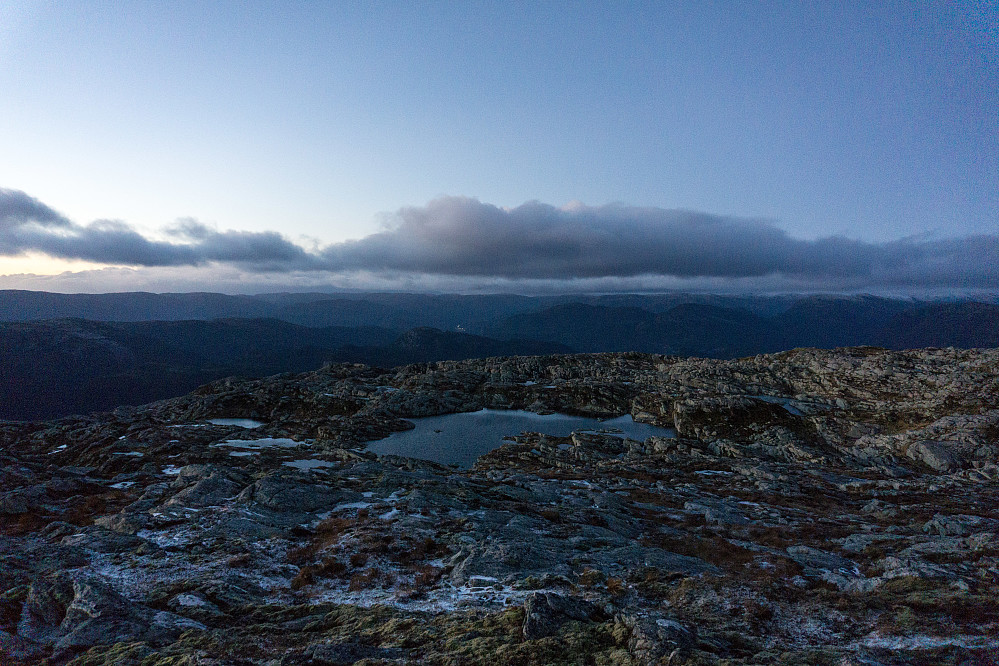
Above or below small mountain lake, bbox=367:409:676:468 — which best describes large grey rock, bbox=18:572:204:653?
above

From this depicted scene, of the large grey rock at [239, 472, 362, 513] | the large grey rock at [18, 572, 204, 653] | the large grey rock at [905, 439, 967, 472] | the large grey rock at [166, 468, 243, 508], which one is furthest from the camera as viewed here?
the large grey rock at [905, 439, 967, 472]

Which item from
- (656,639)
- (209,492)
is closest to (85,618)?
(209,492)

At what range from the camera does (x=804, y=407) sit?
119750 mm

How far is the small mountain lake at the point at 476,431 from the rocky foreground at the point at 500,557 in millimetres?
19046

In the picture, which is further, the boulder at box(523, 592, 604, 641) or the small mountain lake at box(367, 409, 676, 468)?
the small mountain lake at box(367, 409, 676, 468)

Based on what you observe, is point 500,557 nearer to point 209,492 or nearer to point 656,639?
point 656,639

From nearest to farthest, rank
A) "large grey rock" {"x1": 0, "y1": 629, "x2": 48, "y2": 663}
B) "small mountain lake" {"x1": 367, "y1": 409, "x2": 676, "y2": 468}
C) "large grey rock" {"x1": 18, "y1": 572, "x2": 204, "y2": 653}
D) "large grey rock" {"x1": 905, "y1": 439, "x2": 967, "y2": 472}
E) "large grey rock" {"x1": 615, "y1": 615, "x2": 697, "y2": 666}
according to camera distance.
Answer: "large grey rock" {"x1": 615, "y1": 615, "x2": 697, "y2": 666}, "large grey rock" {"x1": 0, "y1": 629, "x2": 48, "y2": 663}, "large grey rock" {"x1": 18, "y1": 572, "x2": 204, "y2": 653}, "large grey rock" {"x1": 905, "y1": 439, "x2": 967, "y2": 472}, "small mountain lake" {"x1": 367, "y1": 409, "x2": 676, "y2": 468}

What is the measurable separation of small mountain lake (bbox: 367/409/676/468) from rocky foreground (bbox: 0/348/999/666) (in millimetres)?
19046

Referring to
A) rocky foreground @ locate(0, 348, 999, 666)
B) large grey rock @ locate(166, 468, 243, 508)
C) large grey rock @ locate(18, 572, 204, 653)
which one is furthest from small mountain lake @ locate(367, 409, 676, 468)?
large grey rock @ locate(18, 572, 204, 653)

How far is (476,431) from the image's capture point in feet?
422

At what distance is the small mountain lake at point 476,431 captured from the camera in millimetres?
106812

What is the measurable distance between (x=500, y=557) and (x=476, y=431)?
327ft

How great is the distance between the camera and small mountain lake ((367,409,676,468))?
107m

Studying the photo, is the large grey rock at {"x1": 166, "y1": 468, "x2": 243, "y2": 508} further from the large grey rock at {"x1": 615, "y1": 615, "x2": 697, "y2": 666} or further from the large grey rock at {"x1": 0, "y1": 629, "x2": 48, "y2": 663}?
the large grey rock at {"x1": 615, "y1": 615, "x2": 697, "y2": 666}
